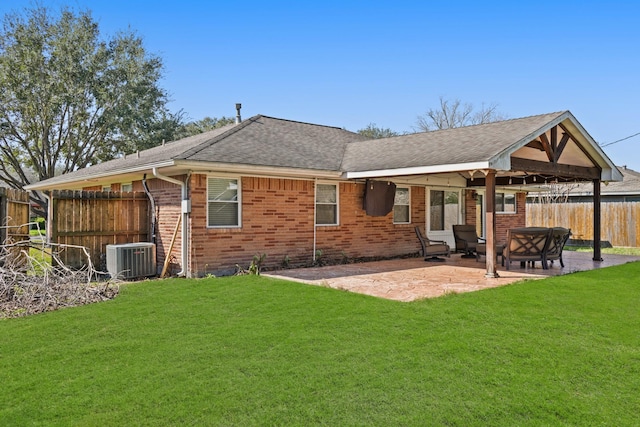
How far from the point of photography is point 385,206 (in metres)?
13.6

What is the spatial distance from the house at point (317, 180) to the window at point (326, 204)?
3 cm

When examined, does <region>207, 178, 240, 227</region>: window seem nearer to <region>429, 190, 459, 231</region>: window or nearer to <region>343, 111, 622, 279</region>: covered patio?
<region>343, 111, 622, 279</region>: covered patio

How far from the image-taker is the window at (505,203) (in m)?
19.4

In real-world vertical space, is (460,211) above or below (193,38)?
below

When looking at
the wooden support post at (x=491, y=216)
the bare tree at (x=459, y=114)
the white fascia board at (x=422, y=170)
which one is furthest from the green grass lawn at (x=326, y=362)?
the bare tree at (x=459, y=114)

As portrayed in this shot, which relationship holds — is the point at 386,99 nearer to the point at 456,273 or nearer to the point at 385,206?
the point at 385,206

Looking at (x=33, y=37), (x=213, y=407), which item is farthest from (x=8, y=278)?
(x=33, y=37)

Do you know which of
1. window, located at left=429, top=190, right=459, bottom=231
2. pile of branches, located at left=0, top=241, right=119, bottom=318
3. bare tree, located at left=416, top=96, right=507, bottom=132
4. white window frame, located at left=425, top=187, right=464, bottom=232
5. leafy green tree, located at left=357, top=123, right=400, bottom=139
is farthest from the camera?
leafy green tree, located at left=357, top=123, right=400, bottom=139

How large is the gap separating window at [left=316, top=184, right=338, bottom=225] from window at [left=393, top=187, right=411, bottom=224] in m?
2.41

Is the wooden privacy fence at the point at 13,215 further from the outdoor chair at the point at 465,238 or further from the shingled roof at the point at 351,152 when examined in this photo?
the outdoor chair at the point at 465,238

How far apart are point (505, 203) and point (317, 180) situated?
1085 cm

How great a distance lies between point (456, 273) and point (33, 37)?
2510cm

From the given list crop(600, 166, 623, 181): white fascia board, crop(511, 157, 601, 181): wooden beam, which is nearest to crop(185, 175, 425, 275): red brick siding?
crop(511, 157, 601, 181): wooden beam

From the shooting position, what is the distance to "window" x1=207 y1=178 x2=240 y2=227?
10.6 m
